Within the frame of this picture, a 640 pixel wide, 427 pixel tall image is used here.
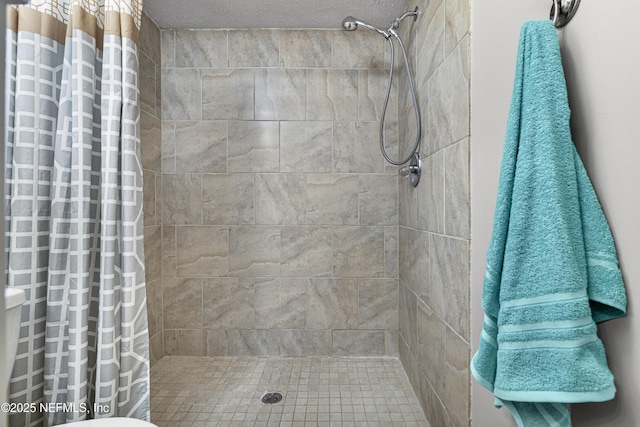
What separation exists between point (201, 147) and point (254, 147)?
0.34 m

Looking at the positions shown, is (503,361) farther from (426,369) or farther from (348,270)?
(348,270)

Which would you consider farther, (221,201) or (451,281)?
(221,201)

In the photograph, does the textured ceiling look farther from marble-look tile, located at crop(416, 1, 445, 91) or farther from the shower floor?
the shower floor

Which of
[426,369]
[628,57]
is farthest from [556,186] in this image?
[426,369]

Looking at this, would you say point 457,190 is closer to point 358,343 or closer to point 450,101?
point 450,101

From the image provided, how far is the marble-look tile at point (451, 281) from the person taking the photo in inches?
41.3

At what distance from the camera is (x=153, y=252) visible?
2.01m

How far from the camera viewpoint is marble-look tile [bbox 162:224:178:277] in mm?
2123

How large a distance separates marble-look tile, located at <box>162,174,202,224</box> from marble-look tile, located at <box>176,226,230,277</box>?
71mm

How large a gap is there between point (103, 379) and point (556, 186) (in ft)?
4.79

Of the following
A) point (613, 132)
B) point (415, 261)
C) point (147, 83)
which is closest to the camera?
point (613, 132)

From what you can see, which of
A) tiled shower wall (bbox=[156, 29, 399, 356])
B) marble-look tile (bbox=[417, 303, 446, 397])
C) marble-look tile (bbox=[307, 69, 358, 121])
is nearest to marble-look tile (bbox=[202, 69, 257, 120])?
tiled shower wall (bbox=[156, 29, 399, 356])

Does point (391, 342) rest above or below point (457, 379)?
below

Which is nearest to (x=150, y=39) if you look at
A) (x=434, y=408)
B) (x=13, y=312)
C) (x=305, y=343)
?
(x=13, y=312)
